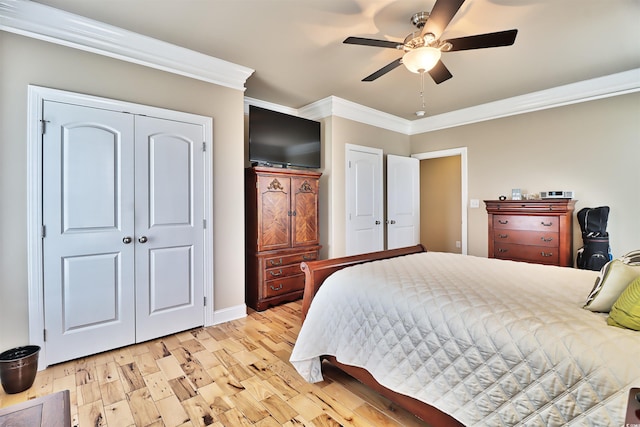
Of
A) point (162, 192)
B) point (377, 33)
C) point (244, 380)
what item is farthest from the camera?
point (162, 192)

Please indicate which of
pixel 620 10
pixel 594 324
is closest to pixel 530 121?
pixel 620 10

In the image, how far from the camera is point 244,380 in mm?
2031

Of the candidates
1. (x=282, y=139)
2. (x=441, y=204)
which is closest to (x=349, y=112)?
(x=282, y=139)

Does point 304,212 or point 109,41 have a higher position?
point 109,41

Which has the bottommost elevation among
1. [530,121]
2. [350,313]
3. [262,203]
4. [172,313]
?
[172,313]

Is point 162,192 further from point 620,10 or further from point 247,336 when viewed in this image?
point 620,10

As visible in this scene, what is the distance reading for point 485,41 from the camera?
194 cm

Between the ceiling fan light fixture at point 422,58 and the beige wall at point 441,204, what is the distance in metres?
4.10

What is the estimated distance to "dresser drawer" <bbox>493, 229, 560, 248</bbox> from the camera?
11.1ft

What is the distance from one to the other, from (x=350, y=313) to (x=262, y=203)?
1967mm

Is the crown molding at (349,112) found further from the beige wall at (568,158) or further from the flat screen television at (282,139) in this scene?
the beige wall at (568,158)

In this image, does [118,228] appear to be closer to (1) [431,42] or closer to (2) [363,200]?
(1) [431,42]

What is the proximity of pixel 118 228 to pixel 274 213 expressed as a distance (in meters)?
1.56

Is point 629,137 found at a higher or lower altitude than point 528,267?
higher
